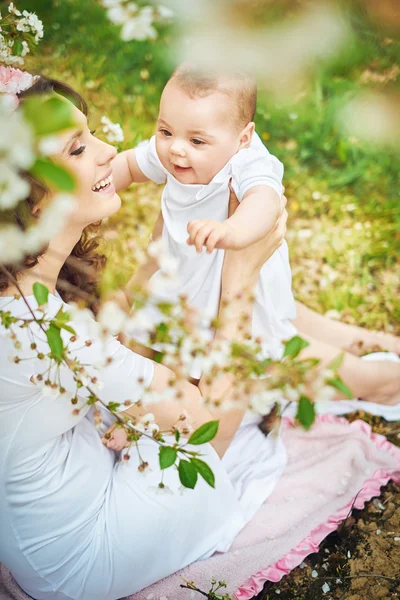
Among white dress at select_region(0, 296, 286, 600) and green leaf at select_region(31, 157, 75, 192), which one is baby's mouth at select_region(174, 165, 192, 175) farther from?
green leaf at select_region(31, 157, 75, 192)

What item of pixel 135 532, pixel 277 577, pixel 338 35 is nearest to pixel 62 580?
pixel 135 532

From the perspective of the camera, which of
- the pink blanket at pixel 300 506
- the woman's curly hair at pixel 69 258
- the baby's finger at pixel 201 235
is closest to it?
the baby's finger at pixel 201 235

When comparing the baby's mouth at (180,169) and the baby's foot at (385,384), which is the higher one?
the baby's mouth at (180,169)

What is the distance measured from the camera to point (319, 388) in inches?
34.5

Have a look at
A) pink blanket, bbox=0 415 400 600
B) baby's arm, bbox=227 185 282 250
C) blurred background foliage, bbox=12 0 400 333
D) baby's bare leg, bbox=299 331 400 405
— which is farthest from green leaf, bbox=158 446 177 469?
blurred background foliage, bbox=12 0 400 333

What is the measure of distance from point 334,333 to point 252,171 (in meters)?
0.95

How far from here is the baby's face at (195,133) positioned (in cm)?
136

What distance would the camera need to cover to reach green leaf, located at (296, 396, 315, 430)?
0.80 metres

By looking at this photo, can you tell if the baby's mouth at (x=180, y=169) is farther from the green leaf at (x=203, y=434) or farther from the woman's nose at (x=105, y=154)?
the green leaf at (x=203, y=434)

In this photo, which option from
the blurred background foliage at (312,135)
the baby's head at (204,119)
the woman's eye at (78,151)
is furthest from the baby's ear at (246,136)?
the blurred background foliage at (312,135)

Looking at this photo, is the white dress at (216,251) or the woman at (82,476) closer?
the woman at (82,476)

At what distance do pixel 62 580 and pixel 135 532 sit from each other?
0.72ft

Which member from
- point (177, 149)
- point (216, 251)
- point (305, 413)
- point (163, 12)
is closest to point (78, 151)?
point (177, 149)

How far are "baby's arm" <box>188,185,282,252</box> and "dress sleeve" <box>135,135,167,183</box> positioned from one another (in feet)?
1.05
